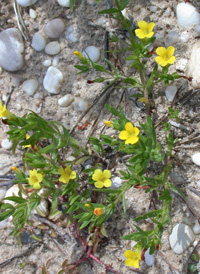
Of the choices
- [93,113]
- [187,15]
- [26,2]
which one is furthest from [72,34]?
[187,15]

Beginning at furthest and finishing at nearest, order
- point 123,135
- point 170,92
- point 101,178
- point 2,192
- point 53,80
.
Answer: point 53,80 < point 2,192 < point 170,92 < point 101,178 < point 123,135

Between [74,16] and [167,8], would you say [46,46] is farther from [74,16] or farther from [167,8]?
[167,8]

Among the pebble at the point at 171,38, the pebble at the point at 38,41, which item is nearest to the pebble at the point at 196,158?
the pebble at the point at 171,38

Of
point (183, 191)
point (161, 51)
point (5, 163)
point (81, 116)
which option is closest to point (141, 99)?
point (161, 51)

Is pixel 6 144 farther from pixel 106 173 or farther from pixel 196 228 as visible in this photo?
pixel 196 228

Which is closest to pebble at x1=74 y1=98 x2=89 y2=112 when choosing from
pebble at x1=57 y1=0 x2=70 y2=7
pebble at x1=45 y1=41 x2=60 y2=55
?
pebble at x1=45 y1=41 x2=60 y2=55
